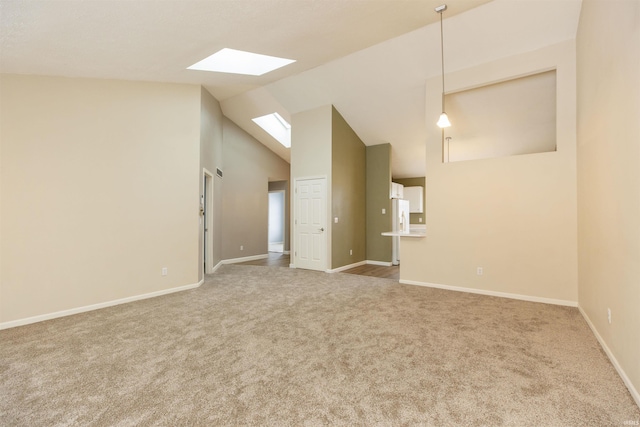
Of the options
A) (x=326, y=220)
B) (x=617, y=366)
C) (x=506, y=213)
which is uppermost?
(x=506, y=213)

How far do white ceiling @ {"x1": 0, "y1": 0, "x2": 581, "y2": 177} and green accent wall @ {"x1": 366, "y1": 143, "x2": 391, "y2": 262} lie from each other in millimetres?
1661

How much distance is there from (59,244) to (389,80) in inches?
207

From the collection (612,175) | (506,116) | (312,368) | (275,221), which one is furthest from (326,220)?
(275,221)

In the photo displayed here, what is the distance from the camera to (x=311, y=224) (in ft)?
20.3

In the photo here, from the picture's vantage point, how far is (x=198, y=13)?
8.25 feet

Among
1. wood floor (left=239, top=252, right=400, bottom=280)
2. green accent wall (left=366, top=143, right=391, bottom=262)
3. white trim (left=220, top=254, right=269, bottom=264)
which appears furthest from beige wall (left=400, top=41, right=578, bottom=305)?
white trim (left=220, top=254, right=269, bottom=264)

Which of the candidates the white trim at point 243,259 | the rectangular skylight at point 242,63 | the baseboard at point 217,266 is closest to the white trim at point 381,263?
the white trim at point 243,259

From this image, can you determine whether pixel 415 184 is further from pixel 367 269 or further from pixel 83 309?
pixel 83 309

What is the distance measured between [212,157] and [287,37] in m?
3.22

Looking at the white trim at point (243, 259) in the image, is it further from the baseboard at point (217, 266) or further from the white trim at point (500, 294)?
the white trim at point (500, 294)

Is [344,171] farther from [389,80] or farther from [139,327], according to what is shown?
[139,327]

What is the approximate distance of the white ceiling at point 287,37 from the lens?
2430 millimetres

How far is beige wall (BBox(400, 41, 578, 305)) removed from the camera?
371 cm

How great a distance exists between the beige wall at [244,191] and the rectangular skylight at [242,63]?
2792mm
